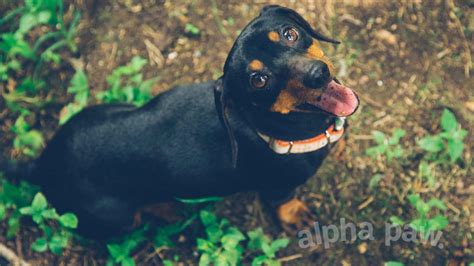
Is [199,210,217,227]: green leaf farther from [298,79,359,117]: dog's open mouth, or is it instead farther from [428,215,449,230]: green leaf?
[428,215,449,230]: green leaf

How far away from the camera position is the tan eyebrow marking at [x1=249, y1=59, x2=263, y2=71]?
10.3ft

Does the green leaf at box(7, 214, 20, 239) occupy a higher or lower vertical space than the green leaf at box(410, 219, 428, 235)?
lower

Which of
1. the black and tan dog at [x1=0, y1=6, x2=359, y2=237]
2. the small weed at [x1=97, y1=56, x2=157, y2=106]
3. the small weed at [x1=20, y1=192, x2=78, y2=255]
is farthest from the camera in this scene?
the small weed at [x1=97, y1=56, x2=157, y2=106]

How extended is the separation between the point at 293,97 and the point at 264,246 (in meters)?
1.32

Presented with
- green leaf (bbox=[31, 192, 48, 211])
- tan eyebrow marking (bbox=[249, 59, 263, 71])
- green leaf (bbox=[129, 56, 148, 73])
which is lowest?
green leaf (bbox=[31, 192, 48, 211])

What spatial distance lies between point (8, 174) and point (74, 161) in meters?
0.70

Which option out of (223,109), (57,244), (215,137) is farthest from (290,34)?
Answer: (57,244)

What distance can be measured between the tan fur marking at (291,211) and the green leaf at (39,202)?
1678 mm

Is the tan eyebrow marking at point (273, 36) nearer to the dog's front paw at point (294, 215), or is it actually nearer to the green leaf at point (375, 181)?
the dog's front paw at point (294, 215)

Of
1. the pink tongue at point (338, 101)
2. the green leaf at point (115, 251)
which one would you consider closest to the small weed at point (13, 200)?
the green leaf at point (115, 251)

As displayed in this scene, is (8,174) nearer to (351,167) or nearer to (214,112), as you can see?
(214,112)

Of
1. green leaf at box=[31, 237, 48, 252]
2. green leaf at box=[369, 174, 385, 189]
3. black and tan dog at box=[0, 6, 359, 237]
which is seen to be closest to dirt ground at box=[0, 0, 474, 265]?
green leaf at box=[369, 174, 385, 189]

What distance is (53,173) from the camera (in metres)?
3.69

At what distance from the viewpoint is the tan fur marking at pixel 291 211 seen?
13.9 ft
